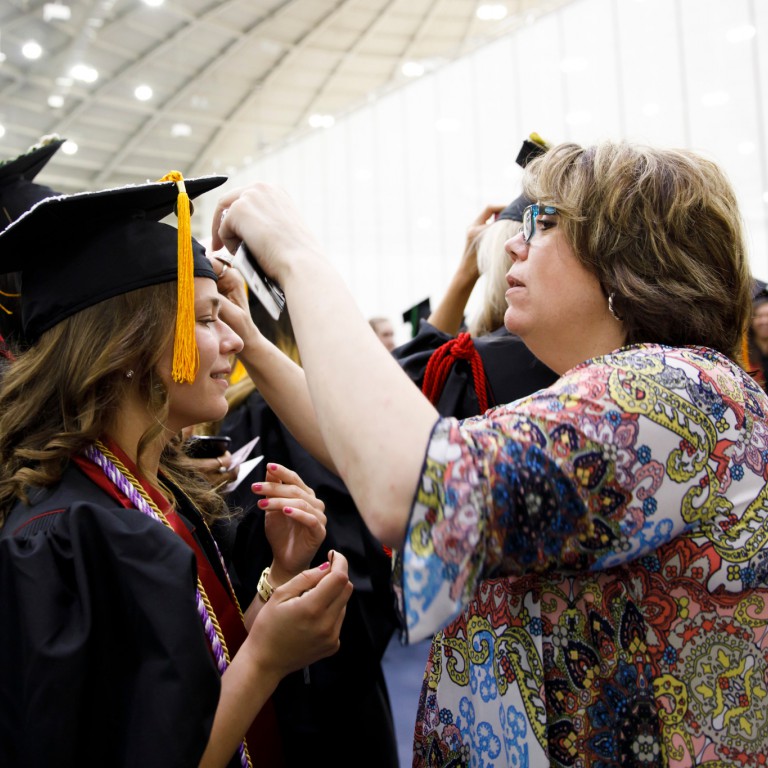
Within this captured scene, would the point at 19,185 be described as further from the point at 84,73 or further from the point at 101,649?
the point at 84,73

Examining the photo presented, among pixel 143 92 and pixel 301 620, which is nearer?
pixel 301 620

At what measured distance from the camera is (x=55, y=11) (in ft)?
41.6

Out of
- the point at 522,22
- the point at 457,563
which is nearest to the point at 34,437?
the point at 457,563

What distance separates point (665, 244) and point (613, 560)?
0.54 metres

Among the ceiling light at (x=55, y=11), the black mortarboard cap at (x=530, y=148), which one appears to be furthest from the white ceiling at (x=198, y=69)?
the black mortarboard cap at (x=530, y=148)

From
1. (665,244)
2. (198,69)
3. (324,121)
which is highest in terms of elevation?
(198,69)

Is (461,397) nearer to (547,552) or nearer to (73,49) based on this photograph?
(547,552)

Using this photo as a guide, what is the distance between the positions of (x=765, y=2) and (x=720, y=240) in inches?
320

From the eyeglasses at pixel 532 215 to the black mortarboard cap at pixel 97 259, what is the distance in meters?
0.67

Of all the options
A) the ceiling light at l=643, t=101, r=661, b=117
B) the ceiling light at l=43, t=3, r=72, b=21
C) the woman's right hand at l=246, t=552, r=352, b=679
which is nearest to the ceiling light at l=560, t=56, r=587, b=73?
the ceiling light at l=643, t=101, r=661, b=117

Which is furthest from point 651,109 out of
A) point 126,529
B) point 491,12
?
point 491,12

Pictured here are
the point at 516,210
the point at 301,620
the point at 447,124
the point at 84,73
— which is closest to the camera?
the point at 301,620

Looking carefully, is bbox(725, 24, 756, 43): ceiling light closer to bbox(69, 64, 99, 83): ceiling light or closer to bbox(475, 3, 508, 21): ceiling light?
bbox(475, 3, 508, 21): ceiling light

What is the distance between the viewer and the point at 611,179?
1.30 metres
